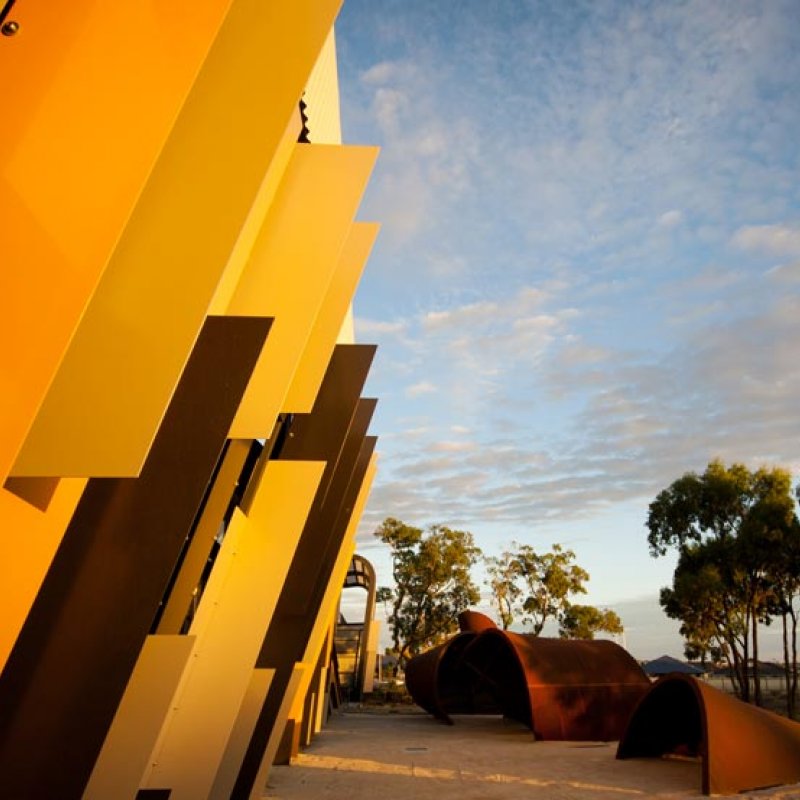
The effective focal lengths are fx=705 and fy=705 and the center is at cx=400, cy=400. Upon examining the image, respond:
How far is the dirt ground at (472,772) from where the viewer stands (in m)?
11.4

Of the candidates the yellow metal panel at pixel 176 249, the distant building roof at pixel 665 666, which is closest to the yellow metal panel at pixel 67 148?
the yellow metal panel at pixel 176 249

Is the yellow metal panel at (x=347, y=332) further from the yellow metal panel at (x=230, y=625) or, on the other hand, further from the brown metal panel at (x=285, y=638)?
the yellow metal panel at (x=230, y=625)

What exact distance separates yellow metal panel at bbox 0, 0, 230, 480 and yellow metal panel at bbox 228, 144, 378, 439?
3.31 metres

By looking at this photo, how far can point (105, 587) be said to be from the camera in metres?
4.00

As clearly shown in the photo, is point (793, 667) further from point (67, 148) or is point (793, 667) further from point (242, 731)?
point (67, 148)

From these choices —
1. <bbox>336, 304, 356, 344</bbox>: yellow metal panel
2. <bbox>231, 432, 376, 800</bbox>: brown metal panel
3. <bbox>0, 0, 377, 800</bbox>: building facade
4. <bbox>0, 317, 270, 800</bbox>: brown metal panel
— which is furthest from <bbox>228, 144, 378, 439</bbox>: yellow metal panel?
<bbox>336, 304, 356, 344</bbox>: yellow metal panel

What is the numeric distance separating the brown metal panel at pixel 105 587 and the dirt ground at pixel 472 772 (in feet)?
26.9

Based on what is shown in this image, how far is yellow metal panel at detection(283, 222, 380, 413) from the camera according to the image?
862cm

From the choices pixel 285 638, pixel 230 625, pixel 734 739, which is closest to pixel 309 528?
pixel 285 638

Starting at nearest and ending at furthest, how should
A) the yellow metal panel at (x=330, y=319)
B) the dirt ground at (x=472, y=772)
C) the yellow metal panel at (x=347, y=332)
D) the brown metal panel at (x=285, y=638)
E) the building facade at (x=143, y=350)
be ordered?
the building facade at (x=143, y=350)
the yellow metal panel at (x=330, y=319)
the brown metal panel at (x=285, y=638)
the dirt ground at (x=472, y=772)
the yellow metal panel at (x=347, y=332)

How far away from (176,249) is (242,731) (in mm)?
6626

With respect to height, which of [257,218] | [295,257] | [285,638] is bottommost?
[285,638]

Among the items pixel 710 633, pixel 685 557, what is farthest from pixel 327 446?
pixel 710 633

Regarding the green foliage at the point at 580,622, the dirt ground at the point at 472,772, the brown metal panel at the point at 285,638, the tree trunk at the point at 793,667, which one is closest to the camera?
the brown metal panel at the point at 285,638
